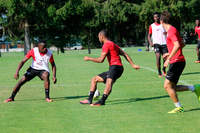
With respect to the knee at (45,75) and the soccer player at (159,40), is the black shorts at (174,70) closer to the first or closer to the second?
the knee at (45,75)

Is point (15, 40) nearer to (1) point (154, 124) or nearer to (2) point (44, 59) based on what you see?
(2) point (44, 59)

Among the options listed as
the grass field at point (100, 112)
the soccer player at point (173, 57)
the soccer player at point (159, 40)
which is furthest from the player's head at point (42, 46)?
the soccer player at point (159, 40)

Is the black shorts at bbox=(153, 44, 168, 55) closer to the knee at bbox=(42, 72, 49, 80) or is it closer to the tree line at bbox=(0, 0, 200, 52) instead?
the knee at bbox=(42, 72, 49, 80)

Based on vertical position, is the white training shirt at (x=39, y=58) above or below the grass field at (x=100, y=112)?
above

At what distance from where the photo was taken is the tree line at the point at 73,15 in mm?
51344

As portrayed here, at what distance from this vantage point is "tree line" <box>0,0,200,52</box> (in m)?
51.3

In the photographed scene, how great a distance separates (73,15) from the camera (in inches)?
2195

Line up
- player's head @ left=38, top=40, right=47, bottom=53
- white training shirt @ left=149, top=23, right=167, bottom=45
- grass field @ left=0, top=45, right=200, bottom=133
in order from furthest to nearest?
white training shirt @ left=149, top=23, right=167, bottom=45 → player's head @ left=38, top=40, right=47, bottom=53 → grass field @ left=0, top=45, right=200, bottom=133

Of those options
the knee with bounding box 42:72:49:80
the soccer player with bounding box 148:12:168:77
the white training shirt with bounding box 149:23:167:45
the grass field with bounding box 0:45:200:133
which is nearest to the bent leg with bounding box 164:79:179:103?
the grass field with bounding box 0:45:200:133

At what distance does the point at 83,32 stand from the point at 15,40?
27.8 ft

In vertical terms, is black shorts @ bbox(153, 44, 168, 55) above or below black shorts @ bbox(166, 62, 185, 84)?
below

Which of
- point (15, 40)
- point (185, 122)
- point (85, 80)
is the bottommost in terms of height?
point (15, 40)

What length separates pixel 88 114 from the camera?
8.98 m

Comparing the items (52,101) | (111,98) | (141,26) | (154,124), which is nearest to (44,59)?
Result: (52,101)
